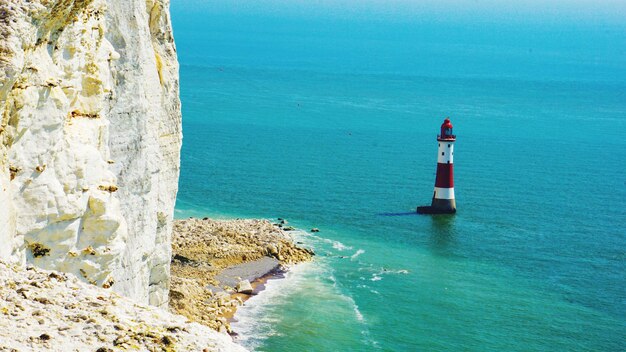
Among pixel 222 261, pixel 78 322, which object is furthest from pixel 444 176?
pixel 78 322

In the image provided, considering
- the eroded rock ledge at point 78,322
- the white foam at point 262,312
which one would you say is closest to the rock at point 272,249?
the white foam at point 262,312

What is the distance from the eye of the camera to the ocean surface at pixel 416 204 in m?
39.9

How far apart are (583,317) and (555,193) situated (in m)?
28.1

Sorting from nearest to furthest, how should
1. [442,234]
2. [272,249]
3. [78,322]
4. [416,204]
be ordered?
[78,322]
[272,249]
[442,234]
[416,204]

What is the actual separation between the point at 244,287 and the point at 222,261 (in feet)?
14.1

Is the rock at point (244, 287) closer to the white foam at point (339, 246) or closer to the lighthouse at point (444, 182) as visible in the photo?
the white foam at point (339, 246)

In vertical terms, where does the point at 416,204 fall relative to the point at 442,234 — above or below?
above

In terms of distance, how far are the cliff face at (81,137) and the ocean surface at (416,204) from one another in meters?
12.2

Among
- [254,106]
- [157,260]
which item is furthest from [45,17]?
[254,106]

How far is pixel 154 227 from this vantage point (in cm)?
2606

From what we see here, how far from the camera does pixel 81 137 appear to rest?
19.5m

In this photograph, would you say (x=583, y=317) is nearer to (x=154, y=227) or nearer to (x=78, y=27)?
(x=154, y=227)

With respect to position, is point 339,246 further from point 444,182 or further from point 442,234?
point 444,182

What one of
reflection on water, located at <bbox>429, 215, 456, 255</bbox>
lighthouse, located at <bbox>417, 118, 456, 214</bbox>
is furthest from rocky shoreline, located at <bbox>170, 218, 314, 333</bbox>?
lighthouse, located at <bbox>417, 118, 456, 214</bbox>
